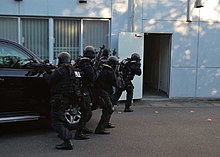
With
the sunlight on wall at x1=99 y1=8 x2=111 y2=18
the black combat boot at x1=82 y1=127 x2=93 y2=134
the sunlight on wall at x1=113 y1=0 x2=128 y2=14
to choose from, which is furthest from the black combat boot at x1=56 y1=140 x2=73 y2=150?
the sunlight on wall at x1=113 y1=0 x2=128 y2=14

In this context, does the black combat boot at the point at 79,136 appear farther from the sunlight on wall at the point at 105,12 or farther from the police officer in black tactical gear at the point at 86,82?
the sunlight on wall at the point at 105,12

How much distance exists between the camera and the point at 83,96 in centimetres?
630

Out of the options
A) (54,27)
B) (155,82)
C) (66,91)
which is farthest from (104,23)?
(66,91)

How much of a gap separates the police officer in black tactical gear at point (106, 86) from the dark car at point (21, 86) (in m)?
1.05

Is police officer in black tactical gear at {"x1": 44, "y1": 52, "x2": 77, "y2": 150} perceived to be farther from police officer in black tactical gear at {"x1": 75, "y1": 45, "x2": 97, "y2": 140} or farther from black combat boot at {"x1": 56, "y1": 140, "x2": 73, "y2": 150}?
police officer in black tactical gear at {"x1": 75, "y1": 45, "x2": 97, "y2": 140}

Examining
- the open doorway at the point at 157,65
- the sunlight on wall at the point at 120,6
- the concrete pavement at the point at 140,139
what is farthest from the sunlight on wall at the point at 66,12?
the concrete pavement at the point at 140,139

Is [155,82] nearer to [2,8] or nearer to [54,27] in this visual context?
[54,27]

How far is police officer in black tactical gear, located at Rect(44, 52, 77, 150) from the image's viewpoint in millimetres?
5520

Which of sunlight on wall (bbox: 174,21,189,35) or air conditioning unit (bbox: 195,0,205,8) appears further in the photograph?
sunlight on wall (bbox: 174,21,189,35)

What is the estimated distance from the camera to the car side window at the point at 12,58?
6.32 meters

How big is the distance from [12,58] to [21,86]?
615 mm

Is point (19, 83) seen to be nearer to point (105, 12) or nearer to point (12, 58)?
point (12, 58)

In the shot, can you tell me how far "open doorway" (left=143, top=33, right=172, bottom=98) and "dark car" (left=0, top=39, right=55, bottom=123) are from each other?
5.44 meters

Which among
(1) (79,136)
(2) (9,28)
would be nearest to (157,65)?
(2) (9,28)
